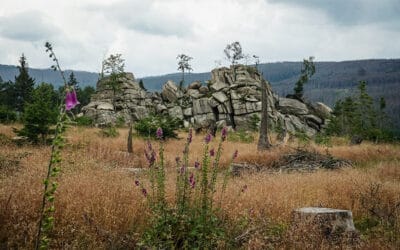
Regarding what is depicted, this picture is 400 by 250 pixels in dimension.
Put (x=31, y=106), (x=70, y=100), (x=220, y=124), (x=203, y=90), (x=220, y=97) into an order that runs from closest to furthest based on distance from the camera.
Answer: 1. (x=70, y=100)
2. (x=31, y=106)
3. (x=220, y=124)
4. (x=220, y=97)
5. (x=203, y=90)

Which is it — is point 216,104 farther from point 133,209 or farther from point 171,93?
point 133,209

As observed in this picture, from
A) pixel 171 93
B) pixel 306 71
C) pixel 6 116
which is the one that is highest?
pixel 306 71

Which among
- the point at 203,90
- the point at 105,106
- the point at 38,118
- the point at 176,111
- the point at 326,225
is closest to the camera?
the point at 326,225

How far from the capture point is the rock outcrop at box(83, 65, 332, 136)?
43.9 meters

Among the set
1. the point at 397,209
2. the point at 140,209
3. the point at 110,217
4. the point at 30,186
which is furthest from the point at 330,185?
the point at 30,186

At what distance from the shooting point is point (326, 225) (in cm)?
600

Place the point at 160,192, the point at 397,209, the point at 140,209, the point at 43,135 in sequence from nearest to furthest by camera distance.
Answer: the point at 160,192
the point at 140,209
the point at 397,209
the point at 43,135

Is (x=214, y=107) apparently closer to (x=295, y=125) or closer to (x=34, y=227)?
(x=295, y=125)

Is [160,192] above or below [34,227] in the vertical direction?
above

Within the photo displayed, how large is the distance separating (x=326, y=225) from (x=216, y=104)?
1562 inches

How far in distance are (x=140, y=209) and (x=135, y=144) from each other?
1322cm

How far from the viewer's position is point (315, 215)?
6.01m

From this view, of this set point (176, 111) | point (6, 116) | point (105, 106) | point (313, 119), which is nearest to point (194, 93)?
point (176, 111)

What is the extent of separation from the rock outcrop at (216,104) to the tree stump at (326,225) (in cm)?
3425
